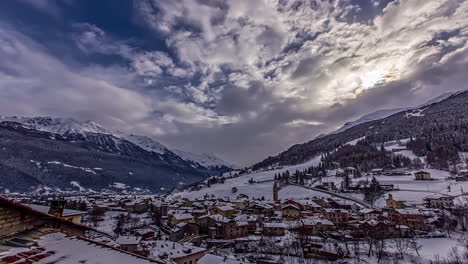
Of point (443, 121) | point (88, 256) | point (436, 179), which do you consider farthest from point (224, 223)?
point (443, 121)

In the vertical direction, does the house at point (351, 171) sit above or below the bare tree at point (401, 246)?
above

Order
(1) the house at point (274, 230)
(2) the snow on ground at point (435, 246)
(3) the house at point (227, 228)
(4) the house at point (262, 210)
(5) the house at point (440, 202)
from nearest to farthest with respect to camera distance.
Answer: (2) the snow on ground at point (435, 246) → (1) the house at point (274, 230) → (3) the house at point (227, 228) → (5) the house at point (440, 202) → (4) the house at point (262, 210)

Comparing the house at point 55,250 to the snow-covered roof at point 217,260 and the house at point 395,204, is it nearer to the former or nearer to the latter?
the snow-covered roof at point 217,260

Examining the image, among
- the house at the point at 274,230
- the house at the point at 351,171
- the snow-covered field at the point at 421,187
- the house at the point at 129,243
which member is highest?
the house at the point at 351,171

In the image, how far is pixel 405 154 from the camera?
129000 millimetres

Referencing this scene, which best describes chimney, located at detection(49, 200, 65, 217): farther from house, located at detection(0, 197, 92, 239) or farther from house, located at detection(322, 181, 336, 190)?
house, located at detection(322, 181, 336, 190)

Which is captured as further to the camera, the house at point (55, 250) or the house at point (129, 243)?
the house at point (129, 243)

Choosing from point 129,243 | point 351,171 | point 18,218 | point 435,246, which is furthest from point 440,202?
point 18,218

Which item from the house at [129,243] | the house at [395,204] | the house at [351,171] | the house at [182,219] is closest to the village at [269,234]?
the house at [395,204]

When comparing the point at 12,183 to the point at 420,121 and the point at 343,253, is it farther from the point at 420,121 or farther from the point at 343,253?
the point at 420,121

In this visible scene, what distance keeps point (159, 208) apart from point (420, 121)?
203 metres

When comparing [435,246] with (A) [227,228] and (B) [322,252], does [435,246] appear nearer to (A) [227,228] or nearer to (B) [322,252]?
(B) [322,252]

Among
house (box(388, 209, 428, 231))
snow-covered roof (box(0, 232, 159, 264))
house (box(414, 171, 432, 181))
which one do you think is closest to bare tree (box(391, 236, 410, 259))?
house (box(388, 209, 428, 231))

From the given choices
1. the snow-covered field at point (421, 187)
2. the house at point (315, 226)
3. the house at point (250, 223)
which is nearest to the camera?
the house at point (315, 226)
